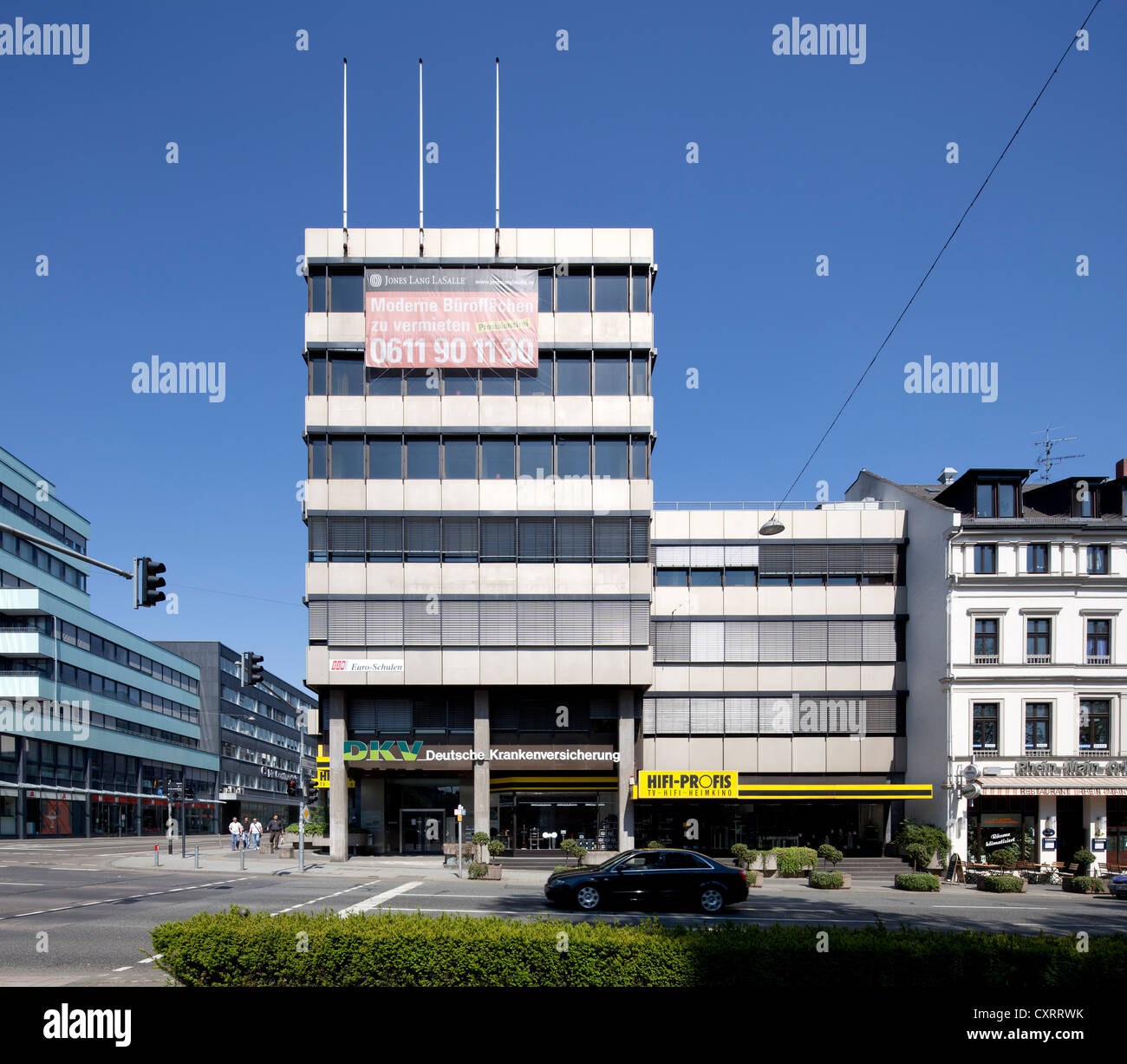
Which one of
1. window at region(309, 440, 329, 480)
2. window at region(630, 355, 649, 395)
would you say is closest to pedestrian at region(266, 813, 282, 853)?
window at region(309, 440, 329, 480)

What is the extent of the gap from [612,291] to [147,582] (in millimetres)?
29836

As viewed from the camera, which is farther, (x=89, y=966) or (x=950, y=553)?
(x=950, y=553)

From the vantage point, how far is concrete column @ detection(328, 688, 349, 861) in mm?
42469

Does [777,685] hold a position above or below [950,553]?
below

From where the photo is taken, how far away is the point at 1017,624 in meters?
40.0

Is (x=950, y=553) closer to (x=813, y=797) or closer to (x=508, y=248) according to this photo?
(x=813, y=797)

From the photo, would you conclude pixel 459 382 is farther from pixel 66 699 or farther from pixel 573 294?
pixel 66 699

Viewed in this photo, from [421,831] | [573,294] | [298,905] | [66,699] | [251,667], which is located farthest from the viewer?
[66,699]

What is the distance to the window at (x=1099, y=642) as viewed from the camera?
3997 centimetres

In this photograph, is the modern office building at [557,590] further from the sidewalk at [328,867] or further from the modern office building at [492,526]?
the sidewalk at [328,867]

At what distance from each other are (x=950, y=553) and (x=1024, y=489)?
7211 mm

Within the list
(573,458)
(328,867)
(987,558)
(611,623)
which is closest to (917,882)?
(987,558)

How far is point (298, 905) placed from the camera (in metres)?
24.9
